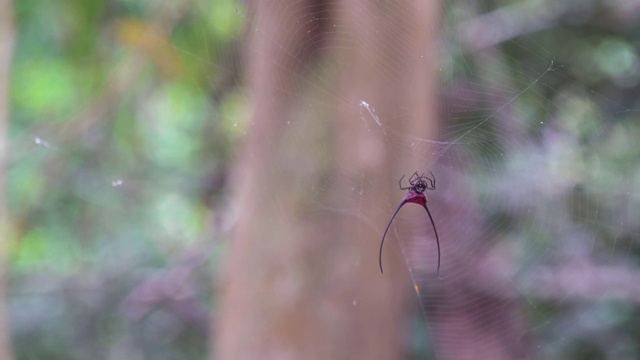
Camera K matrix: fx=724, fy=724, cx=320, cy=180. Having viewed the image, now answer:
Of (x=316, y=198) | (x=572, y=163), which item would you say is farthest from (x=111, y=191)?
(x=572, y=163)

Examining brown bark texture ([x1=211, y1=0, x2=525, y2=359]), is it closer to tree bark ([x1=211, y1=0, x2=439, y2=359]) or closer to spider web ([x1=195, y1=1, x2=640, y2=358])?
tree bark ([x1=211, y1=0, x2=439, y2=359])

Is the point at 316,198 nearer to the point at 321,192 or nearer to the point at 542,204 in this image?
the point at 321,192

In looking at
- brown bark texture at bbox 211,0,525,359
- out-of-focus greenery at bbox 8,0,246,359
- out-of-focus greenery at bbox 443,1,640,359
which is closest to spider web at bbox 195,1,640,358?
out-of-focus greenery at bbox 443,1,640,359

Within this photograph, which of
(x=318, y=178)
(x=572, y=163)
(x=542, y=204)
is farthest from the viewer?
(x=542, y=204)

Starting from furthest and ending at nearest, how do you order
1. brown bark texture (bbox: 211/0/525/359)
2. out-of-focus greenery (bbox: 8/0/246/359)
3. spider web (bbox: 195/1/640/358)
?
out-of-focus greenery (bbox: 8/0/246/359), spider web (bbox: 195/1/640/358), brown bark texture (bbox: 211/0/525/359)

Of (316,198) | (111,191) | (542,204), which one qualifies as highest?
(316,198)

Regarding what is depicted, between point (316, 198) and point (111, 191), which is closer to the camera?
point (316, 198)

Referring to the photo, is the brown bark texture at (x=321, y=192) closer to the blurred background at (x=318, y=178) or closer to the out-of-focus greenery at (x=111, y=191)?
the blurred background at (x=318, y=178)
